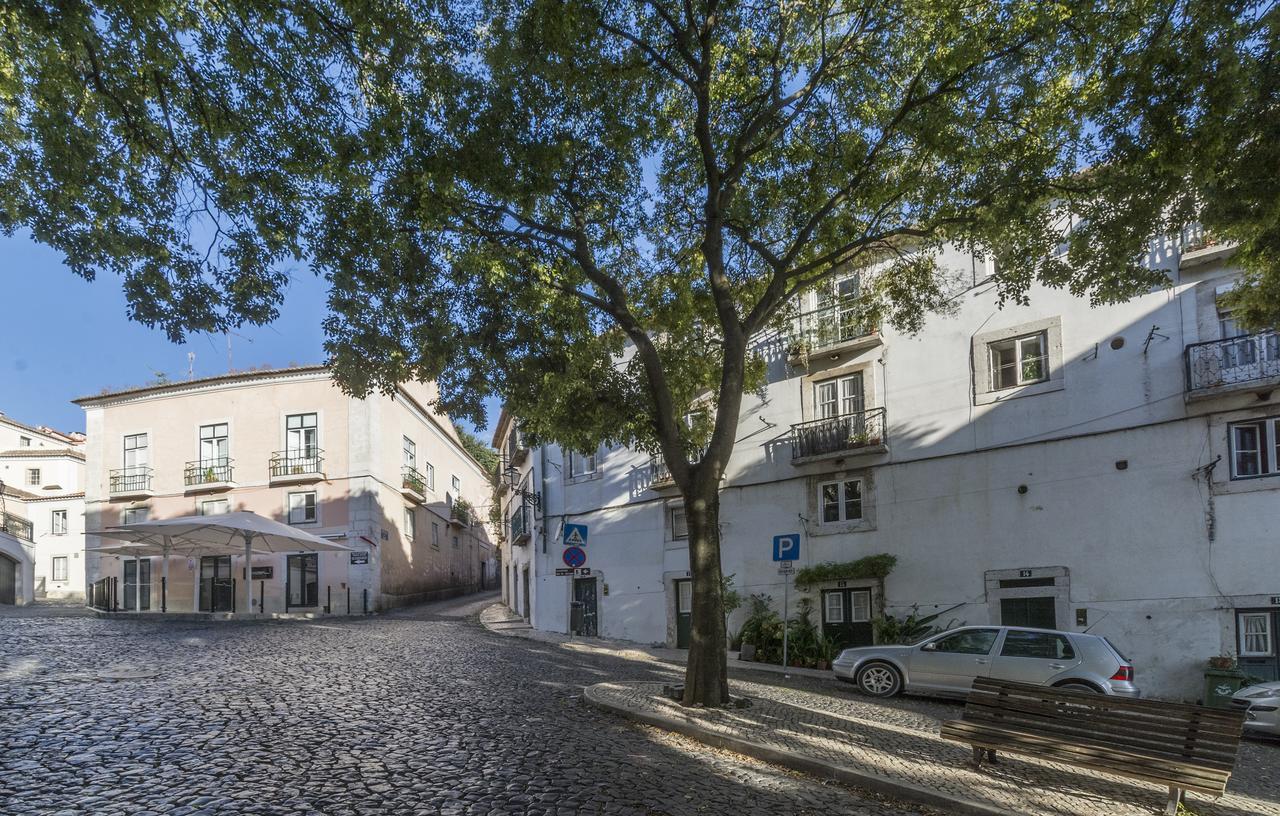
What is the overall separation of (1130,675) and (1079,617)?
12.7ft

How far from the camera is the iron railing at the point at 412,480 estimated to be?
3450cm

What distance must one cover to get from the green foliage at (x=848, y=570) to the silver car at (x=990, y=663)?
13.6 feet

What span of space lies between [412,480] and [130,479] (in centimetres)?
1081

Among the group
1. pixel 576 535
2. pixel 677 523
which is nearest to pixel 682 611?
pixel 677 523

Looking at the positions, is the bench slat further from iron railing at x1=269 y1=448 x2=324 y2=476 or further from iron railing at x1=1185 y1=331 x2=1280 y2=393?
iron railing at x1=269 y1=448 x2=324 y2=476

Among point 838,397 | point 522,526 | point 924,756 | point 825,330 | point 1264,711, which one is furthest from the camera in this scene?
point 522,526

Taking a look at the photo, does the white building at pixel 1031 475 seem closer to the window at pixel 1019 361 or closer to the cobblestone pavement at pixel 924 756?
the window at pixel 1019 361

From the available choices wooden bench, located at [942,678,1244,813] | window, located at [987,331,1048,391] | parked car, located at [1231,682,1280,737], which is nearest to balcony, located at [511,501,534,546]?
window, located at [987,331,1048,391]

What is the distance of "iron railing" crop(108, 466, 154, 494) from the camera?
32.7 metres

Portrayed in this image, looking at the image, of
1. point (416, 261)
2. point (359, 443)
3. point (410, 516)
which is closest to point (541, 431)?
point (416, 261)

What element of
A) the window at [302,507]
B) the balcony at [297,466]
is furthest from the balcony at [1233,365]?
the window at [302,507]

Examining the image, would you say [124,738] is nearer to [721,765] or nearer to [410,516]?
[721,765]

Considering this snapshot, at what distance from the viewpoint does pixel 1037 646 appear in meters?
12.1

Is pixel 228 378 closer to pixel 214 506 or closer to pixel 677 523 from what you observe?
pixel 214 506
